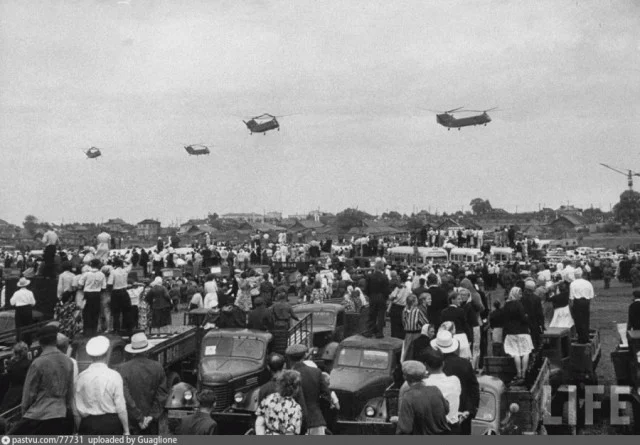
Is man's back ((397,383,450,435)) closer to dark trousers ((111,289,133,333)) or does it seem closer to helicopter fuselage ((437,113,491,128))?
dark trousers ((111,289,133,333))

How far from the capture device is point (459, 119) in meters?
55.5

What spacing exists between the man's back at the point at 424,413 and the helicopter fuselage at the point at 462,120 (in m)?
50.0

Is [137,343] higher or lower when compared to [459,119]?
lower

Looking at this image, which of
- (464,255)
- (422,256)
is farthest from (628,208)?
(422,256)

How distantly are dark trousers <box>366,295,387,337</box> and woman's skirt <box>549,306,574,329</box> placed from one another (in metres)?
4.36

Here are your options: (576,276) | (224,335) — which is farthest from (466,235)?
(224,335)

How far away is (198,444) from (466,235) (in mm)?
41300

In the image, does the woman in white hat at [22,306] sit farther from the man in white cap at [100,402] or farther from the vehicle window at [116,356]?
the man in white cap at [100,402]

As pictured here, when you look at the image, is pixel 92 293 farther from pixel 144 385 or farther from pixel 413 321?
pixel 144 385

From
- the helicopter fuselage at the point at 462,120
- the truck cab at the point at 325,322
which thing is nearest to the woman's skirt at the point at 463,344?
the truck cab at the point at 325,322

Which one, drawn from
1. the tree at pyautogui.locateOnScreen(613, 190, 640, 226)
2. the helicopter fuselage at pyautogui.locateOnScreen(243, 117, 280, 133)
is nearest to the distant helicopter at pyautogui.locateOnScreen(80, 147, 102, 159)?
the helicopter fuselage at pyautogui.locateOnScreen(243, 117, 280, 133)

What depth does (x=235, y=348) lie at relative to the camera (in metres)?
12.8

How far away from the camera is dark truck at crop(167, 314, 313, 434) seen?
1117cm

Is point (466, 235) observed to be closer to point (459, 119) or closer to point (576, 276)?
point (459, 119)
